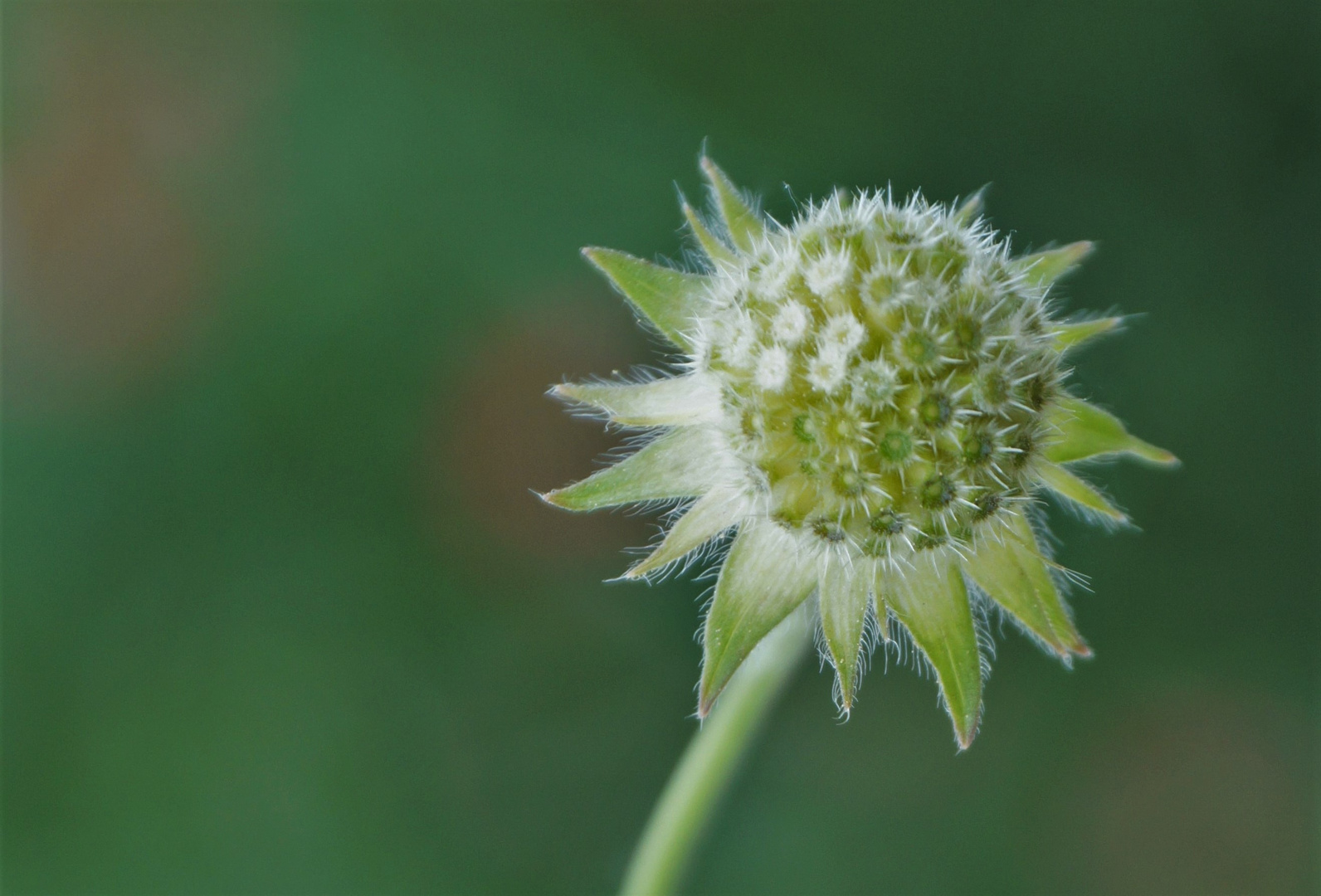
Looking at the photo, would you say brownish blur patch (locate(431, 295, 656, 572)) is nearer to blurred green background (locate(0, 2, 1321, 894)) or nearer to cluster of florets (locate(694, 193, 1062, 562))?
blurred green background (locate(0, 2, 1321, 894))

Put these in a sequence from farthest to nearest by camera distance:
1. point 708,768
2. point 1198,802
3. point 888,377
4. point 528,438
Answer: point 528,438
point 1198,802
point 708,768
point 888,377

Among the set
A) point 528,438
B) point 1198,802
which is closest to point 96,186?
point 528,438

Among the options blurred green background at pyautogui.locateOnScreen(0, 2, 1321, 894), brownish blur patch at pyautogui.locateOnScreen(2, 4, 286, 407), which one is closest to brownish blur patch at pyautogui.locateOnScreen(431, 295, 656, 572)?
blurred green background at pyautogui.locateOnScreen(0, 2, 1321, 894)

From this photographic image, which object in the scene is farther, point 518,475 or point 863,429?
point 518,475

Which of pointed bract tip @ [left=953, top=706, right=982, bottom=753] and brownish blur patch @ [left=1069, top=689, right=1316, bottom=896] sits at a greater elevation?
brownish blur patch @ [left=1069, top=689, right=1316, bottom=896]

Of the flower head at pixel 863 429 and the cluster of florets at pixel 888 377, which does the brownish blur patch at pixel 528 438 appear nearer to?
the flower head at pixel 863 429

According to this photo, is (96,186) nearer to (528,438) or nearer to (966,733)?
(528,438)
